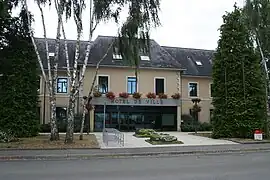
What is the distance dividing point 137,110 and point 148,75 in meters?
3.92

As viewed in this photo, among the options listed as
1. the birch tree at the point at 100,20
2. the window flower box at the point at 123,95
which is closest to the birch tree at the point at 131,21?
the birch tree at the point at 100,20

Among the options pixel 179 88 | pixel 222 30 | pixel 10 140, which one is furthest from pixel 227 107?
pixel 10 140

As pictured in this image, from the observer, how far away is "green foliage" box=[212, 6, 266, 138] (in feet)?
83.0

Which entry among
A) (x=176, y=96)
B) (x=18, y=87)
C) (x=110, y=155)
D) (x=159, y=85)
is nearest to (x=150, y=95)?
(x=159, y=85)

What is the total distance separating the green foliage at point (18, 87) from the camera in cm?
2531

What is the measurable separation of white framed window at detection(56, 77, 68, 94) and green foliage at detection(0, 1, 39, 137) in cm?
860

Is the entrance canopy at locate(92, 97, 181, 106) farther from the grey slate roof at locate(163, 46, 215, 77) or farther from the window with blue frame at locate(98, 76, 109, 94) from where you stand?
the grey slate roof at locate(163, 46, 215, 77)

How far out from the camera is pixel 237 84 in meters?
25.9

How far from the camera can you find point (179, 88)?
1476 inches

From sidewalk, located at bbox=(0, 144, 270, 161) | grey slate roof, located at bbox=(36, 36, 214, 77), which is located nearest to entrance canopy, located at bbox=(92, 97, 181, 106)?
grey slate roof, located at bbox=(36, 36, 214, 77)

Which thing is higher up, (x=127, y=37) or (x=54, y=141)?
(x=127, y=37)

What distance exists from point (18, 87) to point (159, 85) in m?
15.7

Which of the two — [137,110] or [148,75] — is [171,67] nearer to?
[148,75]

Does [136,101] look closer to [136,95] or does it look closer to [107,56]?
[136,95]
